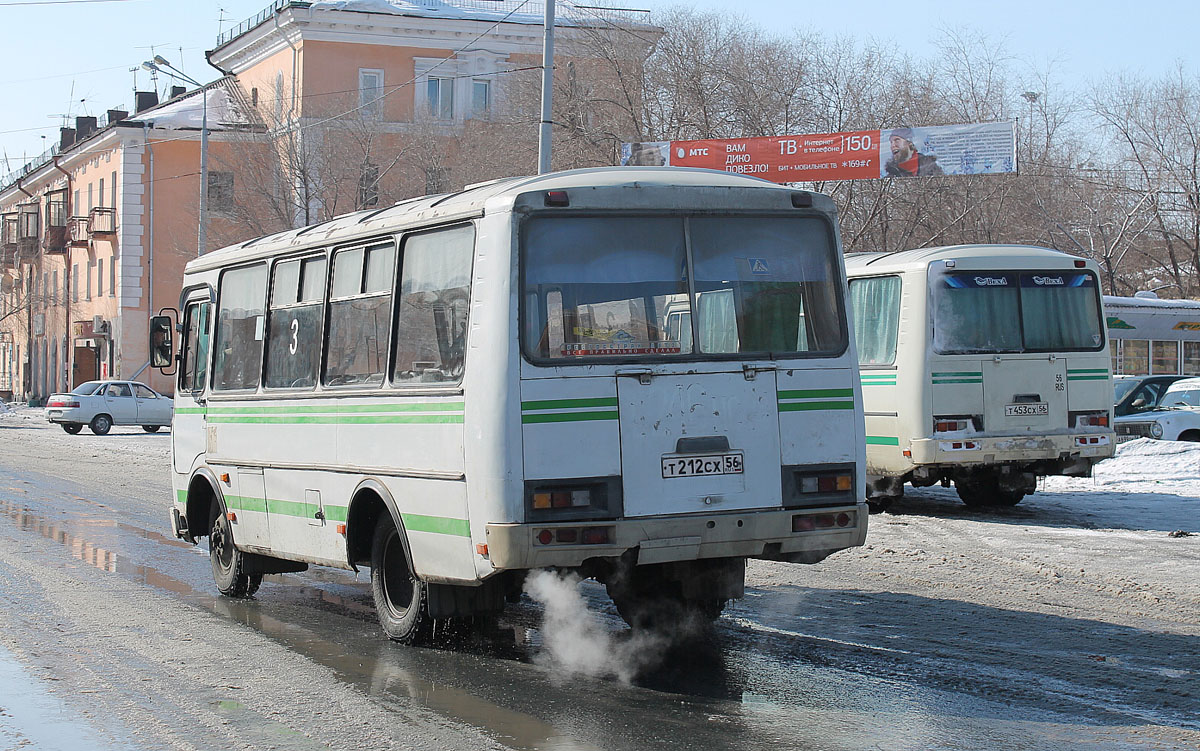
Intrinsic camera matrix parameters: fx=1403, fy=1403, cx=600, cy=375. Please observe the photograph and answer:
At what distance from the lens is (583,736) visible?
6.14 metres

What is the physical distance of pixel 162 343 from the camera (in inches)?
455

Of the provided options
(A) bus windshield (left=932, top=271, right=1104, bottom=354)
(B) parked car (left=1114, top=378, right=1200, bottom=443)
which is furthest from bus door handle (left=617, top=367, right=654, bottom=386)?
(B) parked car (left=1114, top=378, right=1200, bottom=443)

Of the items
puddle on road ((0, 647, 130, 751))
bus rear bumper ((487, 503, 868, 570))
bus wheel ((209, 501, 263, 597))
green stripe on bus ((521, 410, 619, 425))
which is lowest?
puddle on road ((0, 647, 130, 751))

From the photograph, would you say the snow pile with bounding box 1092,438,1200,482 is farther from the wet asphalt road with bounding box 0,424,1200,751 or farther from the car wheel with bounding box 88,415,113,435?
the car wheel with bounding box 88,415,113,435

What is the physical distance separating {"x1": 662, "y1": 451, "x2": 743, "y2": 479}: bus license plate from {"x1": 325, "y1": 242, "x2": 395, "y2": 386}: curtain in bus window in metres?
1.90

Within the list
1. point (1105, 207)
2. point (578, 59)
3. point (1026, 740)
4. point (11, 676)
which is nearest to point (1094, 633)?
point (1026, 740)

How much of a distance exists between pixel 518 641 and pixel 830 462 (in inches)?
88.8

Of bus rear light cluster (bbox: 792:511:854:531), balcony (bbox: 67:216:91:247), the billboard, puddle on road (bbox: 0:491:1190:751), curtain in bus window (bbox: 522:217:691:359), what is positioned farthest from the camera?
balcony (bbox: 67:216:91:247)

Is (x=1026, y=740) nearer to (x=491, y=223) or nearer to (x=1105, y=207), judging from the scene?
(x=491, y=223)

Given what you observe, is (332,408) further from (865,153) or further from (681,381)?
(865,153)

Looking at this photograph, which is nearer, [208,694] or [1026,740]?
[1026,740]

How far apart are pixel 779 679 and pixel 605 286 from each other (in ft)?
7.29

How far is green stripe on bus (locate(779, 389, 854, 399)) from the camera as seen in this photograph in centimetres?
752

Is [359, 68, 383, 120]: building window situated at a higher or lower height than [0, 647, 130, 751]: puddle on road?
higher
